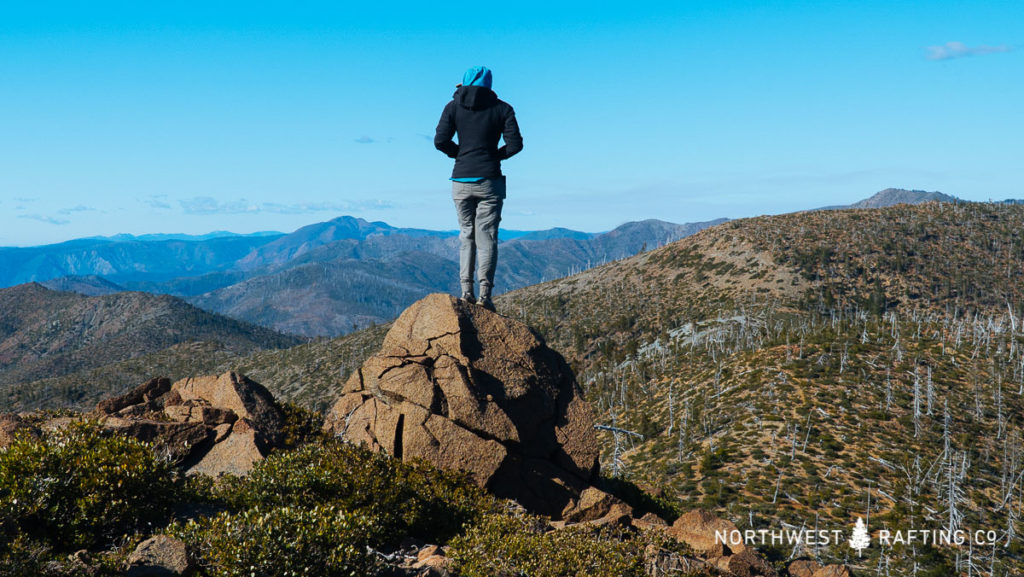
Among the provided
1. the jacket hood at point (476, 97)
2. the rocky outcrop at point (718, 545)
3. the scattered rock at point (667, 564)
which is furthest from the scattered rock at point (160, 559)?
the jacket hood at point (476, 97)

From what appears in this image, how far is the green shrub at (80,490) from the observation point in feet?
33.1

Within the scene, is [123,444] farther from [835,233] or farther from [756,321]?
[835,233]

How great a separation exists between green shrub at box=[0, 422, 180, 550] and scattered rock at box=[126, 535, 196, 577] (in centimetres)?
148

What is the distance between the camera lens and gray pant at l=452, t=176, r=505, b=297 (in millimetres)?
16906

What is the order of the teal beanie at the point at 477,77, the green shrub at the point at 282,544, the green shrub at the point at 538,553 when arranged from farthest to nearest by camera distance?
the teal beanie at the point at 477,77
the green shrub at the point at 538,553
the green shrub at the point at 282,544

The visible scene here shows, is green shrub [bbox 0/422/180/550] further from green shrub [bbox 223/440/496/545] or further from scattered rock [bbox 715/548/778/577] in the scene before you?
scattered rock [bbox 715/548/778/577]

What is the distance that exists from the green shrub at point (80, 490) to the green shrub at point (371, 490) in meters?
1.60

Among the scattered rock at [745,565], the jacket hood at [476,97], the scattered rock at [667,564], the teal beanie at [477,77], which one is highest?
the teal beanie at [477,77]

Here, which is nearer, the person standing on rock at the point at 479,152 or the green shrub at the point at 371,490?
the green shrub at the point at 371,490

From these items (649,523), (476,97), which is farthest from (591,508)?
(476,97)

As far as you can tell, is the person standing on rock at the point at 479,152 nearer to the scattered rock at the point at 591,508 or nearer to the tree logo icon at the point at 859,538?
the scattered rock at the point at 591,508

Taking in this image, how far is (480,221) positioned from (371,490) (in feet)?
25.7

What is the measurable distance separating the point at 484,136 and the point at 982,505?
6836 centimetres

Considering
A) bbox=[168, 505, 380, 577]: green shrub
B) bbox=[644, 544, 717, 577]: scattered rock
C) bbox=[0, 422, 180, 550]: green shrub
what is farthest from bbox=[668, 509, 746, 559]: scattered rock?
bbox=[0, 422, 180, 550]: green shrub
